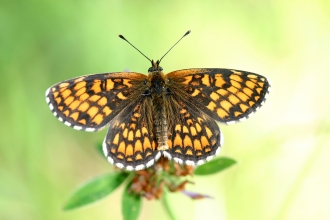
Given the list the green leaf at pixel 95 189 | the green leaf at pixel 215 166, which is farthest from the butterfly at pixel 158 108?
the green leaf at pixel 95 189

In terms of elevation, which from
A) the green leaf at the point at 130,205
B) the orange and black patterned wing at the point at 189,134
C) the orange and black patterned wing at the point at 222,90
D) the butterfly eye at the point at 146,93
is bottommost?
the green leaf at the point at 130,205

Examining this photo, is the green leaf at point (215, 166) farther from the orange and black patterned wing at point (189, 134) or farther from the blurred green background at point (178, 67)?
the blurred green background at point (178, 67)

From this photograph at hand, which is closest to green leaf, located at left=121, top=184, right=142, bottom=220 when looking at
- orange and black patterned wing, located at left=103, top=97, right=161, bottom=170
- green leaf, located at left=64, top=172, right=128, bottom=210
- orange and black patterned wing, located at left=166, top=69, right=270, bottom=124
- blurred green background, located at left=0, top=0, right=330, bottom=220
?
green leaf, located at left=64, top=172, right=128, bottom=210

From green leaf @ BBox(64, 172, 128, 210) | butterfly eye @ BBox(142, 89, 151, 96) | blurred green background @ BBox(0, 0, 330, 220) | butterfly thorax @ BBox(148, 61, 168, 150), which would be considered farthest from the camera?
blurred green background @ BBox(0, 0, 330, 220)

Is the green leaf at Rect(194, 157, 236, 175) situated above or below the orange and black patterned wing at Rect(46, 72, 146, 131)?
below

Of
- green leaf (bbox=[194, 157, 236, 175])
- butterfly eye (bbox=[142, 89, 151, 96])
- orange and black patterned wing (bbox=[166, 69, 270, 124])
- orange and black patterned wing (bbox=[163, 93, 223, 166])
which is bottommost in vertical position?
green leaf (bbox=[194, 157, 236, 175])

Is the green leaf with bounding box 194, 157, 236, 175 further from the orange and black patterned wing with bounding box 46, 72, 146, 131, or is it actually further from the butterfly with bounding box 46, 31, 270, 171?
the orange and black patterned wing with bounding box 46, 72, 146, 131

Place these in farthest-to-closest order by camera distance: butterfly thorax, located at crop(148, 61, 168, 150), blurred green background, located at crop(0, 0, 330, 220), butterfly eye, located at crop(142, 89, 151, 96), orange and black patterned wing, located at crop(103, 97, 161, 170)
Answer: blurred green background, located at crop(0, 0, 330, 220)
butterfly eye, located at crop(142, 89, 151, 96)
butterfly thorax, located at crop(148, 61, 168, 150)
orange and black patterned wing, located at crop(103, 97, 161, 170)
